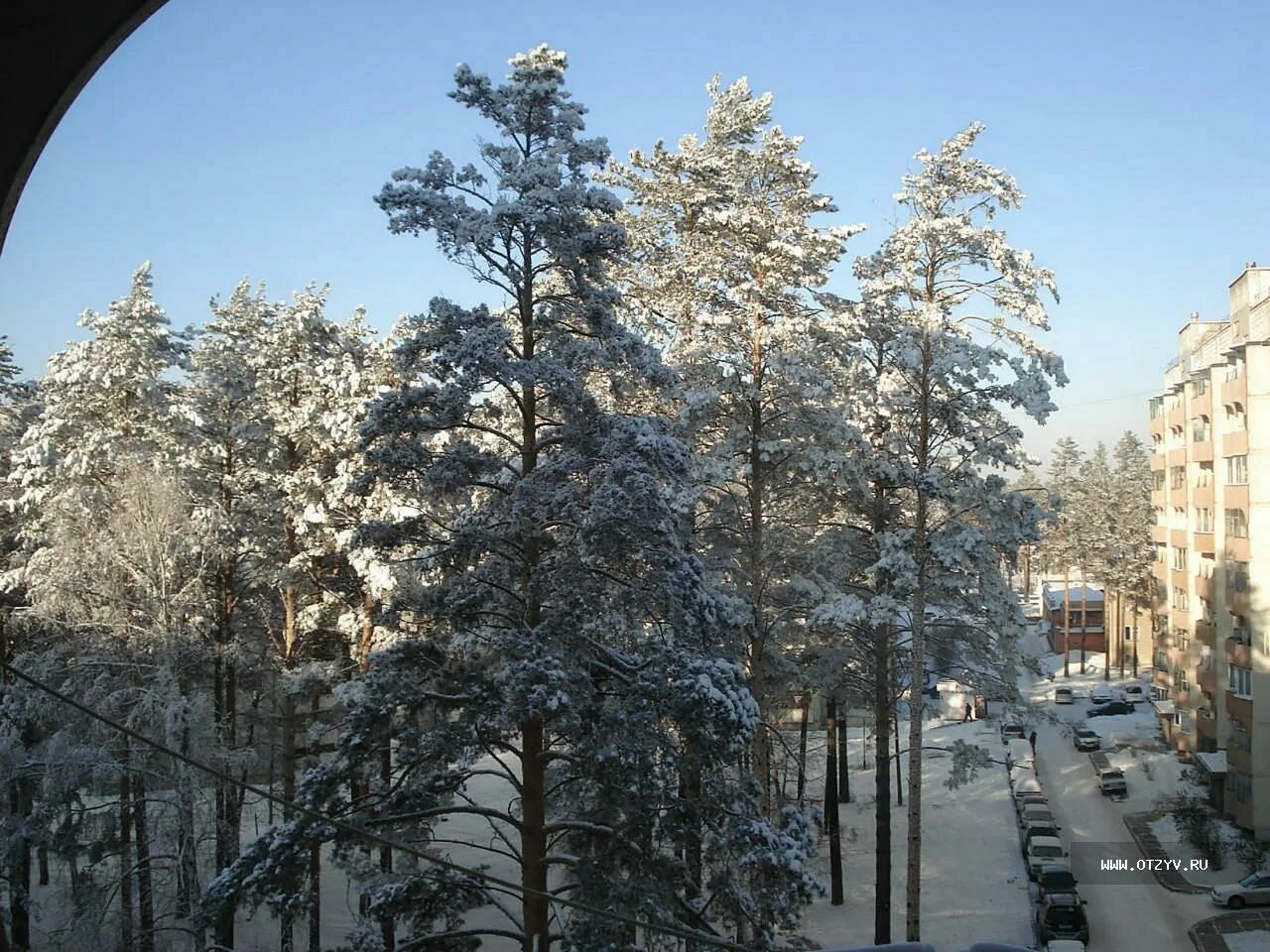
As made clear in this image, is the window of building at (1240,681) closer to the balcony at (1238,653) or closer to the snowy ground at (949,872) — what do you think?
the balcony at (1238,653)

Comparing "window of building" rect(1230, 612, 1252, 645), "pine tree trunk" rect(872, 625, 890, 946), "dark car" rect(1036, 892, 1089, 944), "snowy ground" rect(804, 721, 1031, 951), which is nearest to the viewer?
"pine tree trunk" rect(872, 625, 890, 946)

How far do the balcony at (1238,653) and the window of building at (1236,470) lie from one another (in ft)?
13.7

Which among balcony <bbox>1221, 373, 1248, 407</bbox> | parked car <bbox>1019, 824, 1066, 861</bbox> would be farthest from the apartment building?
parked car <bbox>1019, 824, 1066, 861</bbox>

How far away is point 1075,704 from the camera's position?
46594 mm

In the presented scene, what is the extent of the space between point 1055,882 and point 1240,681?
1025cm

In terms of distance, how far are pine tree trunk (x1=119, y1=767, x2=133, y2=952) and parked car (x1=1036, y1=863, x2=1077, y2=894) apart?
1583cm

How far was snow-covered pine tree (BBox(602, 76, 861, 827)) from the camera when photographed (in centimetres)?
1503

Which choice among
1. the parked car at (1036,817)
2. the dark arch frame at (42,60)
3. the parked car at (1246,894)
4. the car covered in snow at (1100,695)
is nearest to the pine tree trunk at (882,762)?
the parked car at (1246,894)

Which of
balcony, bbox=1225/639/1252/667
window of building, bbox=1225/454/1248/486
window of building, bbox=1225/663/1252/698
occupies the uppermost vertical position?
window of building, bbox=1225/454/1248/486

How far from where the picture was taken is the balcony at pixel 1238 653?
25766mm

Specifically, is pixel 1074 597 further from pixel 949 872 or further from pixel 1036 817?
pixel 949 872

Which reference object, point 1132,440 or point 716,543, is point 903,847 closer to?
point 716,543

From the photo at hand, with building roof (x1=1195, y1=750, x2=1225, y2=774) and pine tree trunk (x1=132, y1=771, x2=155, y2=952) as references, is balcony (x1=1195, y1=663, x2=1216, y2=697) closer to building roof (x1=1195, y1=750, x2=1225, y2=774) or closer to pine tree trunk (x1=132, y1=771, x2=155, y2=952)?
building roof (x1=1195, y1=750, x2=1225, y2=774)

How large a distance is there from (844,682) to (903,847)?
929cm
